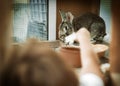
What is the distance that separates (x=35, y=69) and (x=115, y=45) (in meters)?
0.16

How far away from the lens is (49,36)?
632mm

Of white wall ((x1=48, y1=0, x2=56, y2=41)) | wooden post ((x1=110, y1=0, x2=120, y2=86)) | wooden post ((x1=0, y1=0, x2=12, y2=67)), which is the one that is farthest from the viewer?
white wall ((x1=48, y1=0, x2=56, y2=41))

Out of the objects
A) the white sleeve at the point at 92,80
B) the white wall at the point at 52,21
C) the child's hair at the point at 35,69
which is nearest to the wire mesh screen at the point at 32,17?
the white wall at the point at 52,21

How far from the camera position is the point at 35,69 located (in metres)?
0.25

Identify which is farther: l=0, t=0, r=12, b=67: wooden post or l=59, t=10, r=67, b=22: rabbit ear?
l=59, t=10, r=67, b=22: rabbit ear

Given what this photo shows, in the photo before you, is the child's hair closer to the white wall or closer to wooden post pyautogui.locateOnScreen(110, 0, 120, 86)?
wooden post pyautogui.locateOnScreen(110, 0, 120, 86)

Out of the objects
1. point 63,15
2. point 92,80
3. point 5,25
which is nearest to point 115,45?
point 92,80

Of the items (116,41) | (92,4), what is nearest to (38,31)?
(92,4)

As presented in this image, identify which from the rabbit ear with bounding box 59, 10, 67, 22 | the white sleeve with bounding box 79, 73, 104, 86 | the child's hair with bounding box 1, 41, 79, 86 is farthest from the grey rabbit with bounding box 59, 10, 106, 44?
the child's hair with bounding box 1, 41, 79, 86

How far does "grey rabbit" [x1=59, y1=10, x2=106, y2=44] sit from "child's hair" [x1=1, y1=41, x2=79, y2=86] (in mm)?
371

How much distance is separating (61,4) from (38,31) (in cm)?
9

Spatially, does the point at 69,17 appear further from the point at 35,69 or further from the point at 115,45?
the point at 35,69

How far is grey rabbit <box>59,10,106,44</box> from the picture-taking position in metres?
0.65

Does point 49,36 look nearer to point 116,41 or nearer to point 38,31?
point 38,31
